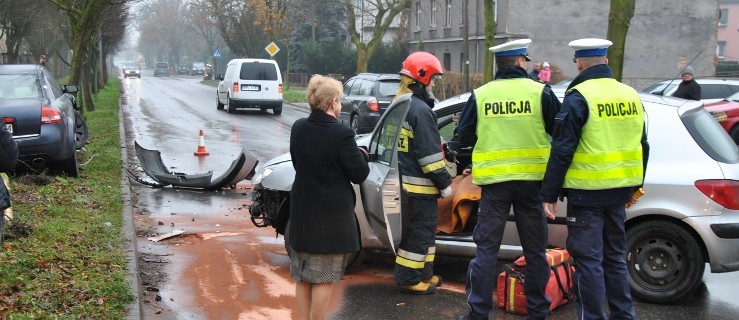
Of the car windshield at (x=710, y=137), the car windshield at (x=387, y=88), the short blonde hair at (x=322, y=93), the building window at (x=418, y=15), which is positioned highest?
the building window at (x=418, y=15)

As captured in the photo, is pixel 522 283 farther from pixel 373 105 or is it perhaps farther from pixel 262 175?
pixel 373 105

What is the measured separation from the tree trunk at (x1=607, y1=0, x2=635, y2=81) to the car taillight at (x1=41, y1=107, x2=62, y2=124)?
330 inches

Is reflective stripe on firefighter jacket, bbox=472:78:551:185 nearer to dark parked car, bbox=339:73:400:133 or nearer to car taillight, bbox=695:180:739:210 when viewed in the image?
car taillight, bbox=695:180:739:210

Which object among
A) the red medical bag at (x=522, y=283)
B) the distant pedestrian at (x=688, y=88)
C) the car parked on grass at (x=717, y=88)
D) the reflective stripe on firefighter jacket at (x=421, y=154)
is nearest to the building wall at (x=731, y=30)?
the car parked on grass at (x=717, y=88)

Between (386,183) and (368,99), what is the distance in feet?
44.9

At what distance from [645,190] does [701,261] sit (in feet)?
2.11

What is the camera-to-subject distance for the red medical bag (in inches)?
237

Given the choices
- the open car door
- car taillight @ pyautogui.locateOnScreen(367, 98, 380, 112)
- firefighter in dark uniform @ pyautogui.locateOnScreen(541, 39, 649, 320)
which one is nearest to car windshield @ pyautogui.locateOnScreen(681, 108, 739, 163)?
firefighter in dark uniform @ pyautogui.locateOnScreen(541, 39, 649, 320)

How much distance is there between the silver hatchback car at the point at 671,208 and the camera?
238 inches

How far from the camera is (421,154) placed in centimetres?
614

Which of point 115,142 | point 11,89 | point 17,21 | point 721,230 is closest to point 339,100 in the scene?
point 721,230

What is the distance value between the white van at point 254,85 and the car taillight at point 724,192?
2344cm

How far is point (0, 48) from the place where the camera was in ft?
206

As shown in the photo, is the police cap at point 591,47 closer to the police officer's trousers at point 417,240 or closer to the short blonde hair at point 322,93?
the short blonde hair at point 322,93
